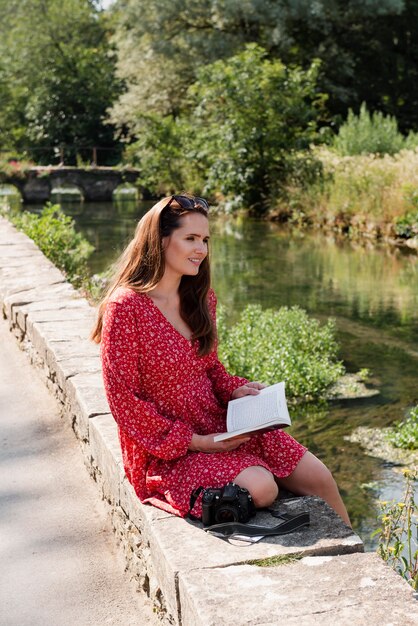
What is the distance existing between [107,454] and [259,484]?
850mm

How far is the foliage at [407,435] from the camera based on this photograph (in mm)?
6305

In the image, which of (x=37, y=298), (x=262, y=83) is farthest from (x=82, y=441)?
(x=262, y=83)

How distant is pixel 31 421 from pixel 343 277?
29.7ft

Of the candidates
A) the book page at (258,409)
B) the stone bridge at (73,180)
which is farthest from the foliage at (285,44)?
the book page at (258,409)

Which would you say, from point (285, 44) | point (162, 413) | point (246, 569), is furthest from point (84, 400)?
point (285, 44)

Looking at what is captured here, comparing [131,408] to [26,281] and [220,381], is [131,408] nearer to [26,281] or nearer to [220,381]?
[220,381]

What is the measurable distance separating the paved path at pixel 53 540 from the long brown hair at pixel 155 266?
0.81 metres

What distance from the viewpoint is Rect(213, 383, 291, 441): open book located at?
297cm

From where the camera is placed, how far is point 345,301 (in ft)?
38.1

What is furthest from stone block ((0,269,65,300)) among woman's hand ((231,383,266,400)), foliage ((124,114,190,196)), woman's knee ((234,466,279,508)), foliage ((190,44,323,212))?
foliage ((124,114,190,196))

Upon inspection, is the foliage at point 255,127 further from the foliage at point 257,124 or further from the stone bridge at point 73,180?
the stone bridge at point 73,180

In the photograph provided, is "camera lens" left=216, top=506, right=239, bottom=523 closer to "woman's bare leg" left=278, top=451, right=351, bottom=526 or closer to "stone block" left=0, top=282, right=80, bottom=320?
"woman's bare leg" left=278, top=451, right=351, bottom=526

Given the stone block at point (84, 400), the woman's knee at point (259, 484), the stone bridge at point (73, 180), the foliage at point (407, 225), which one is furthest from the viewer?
the stone bridge at point (73, 180)

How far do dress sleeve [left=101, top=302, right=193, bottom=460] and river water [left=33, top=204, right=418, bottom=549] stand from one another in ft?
7.81
